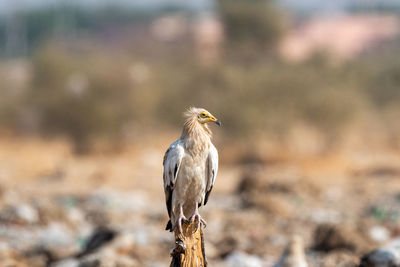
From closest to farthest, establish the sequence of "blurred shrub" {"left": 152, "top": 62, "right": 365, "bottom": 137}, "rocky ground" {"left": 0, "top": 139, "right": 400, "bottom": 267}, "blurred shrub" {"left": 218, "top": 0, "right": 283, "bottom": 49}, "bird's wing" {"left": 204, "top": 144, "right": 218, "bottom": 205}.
Answer: "bird's wing" {"left": 204, "top": 144, "right": 218, "bottom": 205}
"rocky ground" {"left": 0, "top": 139, "right": 400, "bottom": 267}
"blurred shrub" {"left": 152, "top": 62, "right": 365, "bottom": 137}
"blurred shrub" {"left": 218, "top": 0, "right": 283, "bottom": 49}

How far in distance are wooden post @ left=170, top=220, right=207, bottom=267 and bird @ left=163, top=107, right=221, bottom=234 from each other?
0.17 feet

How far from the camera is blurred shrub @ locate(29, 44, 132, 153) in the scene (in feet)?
64.9

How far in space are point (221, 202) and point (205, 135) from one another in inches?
296

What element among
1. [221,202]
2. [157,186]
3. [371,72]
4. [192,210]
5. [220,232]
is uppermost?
[371,72]

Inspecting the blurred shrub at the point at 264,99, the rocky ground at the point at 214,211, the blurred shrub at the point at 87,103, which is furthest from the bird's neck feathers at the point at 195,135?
the blurred shrub at the point at 87,103

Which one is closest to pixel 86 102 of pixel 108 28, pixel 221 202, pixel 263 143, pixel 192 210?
pixel 263 143

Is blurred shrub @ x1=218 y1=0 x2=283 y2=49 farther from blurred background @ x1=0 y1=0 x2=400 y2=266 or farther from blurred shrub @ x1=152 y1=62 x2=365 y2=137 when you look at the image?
blurred shrub @ x1=152 y1=62 x2=365 y2=137

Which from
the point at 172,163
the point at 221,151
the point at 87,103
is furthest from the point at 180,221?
the point at 87,103

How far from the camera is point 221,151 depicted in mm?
18922

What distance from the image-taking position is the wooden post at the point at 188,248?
14.2 ft

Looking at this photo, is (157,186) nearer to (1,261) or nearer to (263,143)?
(263,143)

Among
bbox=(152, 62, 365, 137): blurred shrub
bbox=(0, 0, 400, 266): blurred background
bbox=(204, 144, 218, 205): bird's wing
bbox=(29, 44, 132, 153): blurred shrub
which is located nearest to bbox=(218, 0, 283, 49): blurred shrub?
bbox=(0, 0, 400, 266): blurred background

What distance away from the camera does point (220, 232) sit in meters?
9.02

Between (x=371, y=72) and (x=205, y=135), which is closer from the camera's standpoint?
(x=205, y=135)
